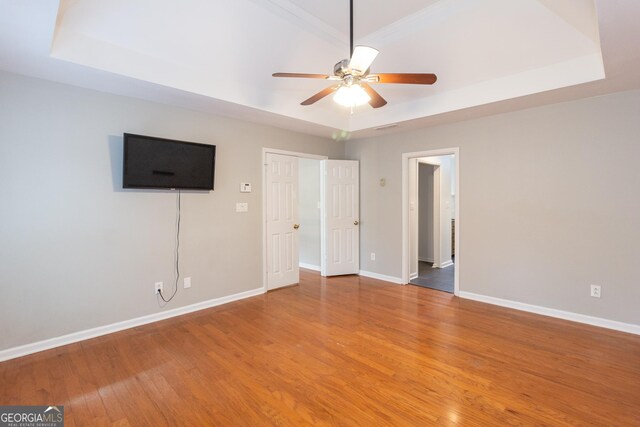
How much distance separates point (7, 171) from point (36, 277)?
96cm

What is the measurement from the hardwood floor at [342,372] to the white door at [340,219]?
178 centimetres

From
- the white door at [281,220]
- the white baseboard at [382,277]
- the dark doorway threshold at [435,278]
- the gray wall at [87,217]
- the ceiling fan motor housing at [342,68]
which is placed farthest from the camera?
the white baseboard at [382,277]

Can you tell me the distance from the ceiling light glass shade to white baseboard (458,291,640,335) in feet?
10.6

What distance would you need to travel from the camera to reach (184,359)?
8.54 feet

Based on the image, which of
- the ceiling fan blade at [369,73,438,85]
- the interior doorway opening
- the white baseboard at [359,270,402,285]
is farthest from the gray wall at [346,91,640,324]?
the ceiling fan blade at [369,73,438,85]

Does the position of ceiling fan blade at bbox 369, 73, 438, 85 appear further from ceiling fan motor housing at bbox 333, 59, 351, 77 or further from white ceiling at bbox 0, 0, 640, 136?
white ceiling at bbox 0, 0, 640, 136

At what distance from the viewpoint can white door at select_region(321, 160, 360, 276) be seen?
5250 mm

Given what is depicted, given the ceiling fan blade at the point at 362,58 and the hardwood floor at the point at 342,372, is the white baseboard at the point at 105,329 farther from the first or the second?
the ceiling fan blade at the point at 362,58

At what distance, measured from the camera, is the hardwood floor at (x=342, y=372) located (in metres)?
1.94

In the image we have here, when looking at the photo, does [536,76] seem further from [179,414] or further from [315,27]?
[179,414]

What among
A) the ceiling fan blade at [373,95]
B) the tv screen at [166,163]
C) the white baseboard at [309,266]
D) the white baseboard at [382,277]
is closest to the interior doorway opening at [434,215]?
the white baseboard at [382,277]

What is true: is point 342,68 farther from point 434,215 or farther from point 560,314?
point 434,215

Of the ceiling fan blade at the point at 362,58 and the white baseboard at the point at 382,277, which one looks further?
the white baseboard at the point at 382,277

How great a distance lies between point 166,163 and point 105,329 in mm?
1833
